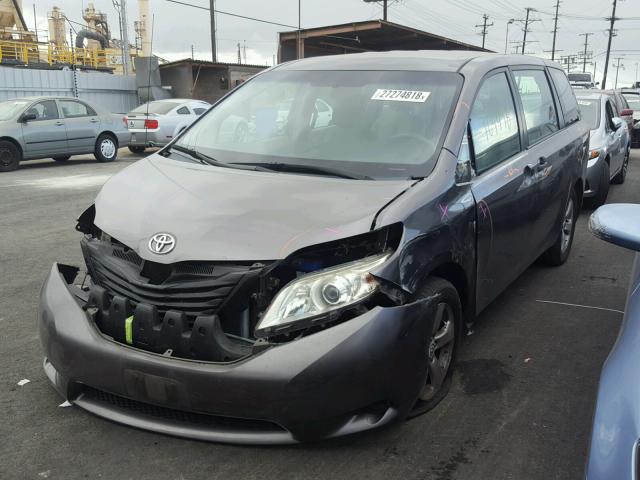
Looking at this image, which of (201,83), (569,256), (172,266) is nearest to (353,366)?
(172,266)

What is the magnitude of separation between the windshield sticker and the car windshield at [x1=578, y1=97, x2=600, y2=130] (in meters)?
6.27

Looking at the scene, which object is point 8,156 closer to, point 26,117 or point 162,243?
point 26,117

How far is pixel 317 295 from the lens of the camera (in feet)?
8.41

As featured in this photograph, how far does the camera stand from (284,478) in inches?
102

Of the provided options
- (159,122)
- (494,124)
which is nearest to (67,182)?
(159,122)

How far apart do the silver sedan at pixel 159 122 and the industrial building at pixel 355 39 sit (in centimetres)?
900

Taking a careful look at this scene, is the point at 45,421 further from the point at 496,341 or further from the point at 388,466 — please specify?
the point at 496,341

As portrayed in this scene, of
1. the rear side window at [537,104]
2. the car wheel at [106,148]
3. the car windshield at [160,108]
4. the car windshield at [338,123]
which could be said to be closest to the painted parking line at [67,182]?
the car wheel at [106,148]

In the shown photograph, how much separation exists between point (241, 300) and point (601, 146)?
7281 mm

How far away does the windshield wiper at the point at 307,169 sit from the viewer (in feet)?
10.6

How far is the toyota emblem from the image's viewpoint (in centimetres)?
271

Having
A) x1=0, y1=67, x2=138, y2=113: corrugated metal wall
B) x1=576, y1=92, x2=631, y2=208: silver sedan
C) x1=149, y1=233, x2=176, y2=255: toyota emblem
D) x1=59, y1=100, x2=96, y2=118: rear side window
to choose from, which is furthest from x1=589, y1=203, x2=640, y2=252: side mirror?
x1=0, y1=67, x2=138, y2=113: corrugated metal wall

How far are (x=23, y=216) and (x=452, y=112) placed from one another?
21.4ft

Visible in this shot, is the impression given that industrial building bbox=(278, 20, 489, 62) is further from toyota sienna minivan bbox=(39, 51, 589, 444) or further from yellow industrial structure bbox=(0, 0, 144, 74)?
toyota sienna minivan bbox=(39, 51, 589, 444)
